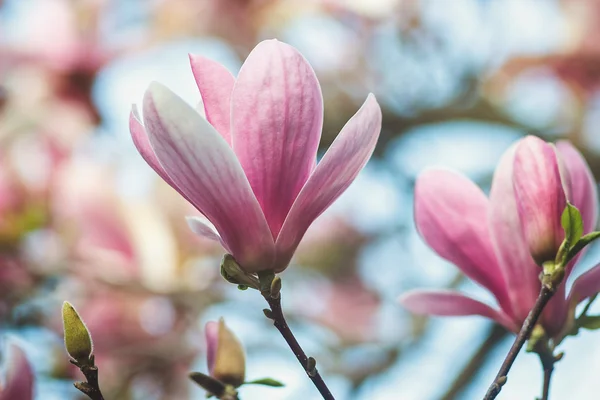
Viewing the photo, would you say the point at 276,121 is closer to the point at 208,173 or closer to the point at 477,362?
the point at 208,173

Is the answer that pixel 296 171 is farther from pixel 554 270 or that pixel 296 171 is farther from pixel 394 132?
pixel 394 132

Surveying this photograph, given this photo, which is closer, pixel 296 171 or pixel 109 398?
pixel 296 171

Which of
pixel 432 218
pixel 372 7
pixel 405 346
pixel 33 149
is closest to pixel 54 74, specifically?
pixel 33 149

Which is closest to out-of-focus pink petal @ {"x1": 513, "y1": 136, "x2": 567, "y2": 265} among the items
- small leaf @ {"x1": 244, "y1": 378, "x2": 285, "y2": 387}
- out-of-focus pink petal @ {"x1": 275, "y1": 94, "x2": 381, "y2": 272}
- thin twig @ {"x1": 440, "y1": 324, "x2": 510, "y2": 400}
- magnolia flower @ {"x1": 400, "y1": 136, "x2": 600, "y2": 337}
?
magnolia flower @ {"x1": 400, "y1": 136, "x2": 600, "y2": 337}

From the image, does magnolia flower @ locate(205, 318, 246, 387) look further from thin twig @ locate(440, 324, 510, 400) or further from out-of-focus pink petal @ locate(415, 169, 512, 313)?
thin twig @ locate(440, 324, 510, 400)

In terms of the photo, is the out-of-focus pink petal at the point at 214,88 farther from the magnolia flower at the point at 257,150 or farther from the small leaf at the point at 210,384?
the small leaf at the point at 210,384

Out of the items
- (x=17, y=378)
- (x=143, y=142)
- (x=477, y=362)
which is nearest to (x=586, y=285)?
(x=143, y=142)
